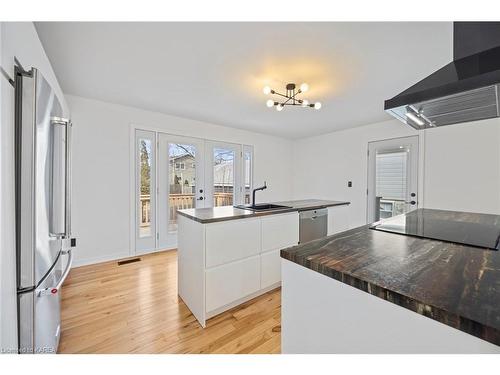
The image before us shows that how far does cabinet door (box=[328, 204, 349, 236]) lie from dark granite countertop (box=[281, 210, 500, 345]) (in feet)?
5.60

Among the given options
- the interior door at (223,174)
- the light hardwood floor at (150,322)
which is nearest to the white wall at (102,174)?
the light hardwood floor at (150,322)

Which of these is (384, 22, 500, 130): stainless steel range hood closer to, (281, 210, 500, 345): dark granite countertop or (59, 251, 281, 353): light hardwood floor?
(281, 210, 500, 345): dark granite countertop

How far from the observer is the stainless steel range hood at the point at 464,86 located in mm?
1036

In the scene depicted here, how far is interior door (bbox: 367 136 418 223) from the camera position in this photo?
3697 mm

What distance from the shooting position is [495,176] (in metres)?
2.86

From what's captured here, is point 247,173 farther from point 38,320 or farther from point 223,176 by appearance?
point 38,320

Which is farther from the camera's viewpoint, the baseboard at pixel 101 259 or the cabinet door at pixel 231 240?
the baseboard at pixel 101 259

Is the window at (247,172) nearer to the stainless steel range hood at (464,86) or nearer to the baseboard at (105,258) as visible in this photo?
the baseboard at (105,258)

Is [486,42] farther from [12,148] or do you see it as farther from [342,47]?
[12,148]

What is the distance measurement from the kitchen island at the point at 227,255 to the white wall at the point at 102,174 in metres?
1.71

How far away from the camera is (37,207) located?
1069 millimetres

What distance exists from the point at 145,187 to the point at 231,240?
2275 millimetres

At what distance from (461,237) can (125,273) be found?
10.6 ft

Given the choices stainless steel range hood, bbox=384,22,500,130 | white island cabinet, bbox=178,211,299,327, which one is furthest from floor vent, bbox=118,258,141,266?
stainless steel range hood, bbox=384,22,500,130
